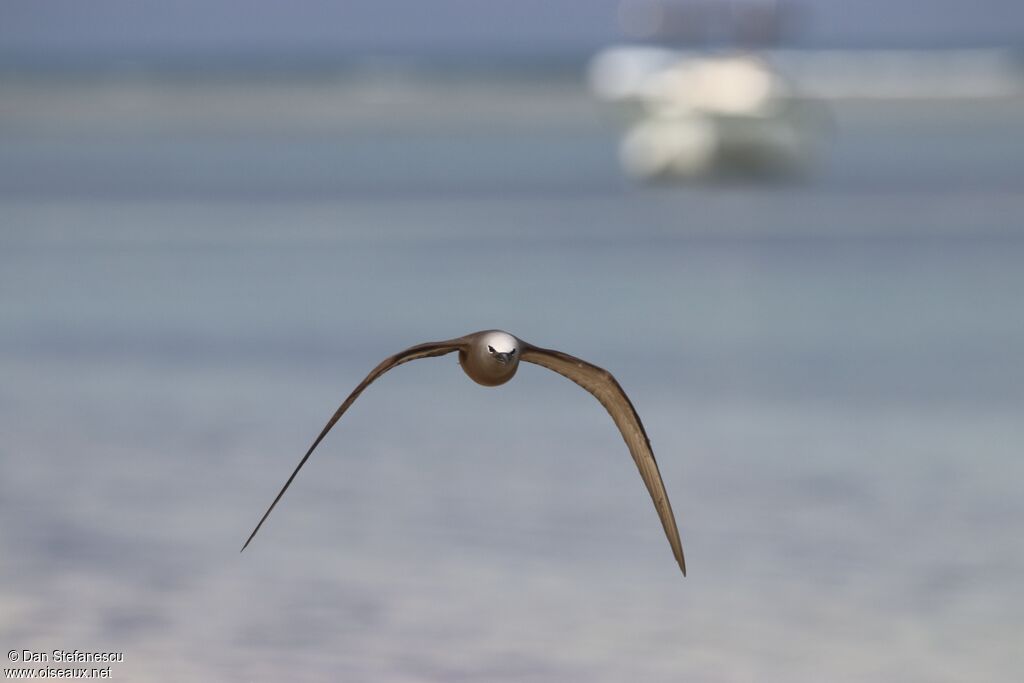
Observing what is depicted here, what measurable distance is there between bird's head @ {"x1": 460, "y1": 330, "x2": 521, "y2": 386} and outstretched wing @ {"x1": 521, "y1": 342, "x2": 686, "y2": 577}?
0.08 m

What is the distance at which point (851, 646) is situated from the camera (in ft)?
35.6

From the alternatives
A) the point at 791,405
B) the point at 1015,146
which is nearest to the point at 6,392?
the point at 791,405

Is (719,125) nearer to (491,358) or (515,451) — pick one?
(515,451)

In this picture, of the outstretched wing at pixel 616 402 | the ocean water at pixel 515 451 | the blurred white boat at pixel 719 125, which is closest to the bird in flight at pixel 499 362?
the outstretched wing at pixel 616 402

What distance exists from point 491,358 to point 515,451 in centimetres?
915

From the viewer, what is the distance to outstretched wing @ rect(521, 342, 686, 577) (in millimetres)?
7949

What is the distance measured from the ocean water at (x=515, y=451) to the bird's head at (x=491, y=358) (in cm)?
273

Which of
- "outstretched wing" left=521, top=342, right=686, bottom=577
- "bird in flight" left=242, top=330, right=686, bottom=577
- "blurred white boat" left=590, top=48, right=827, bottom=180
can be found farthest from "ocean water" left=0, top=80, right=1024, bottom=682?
"blurred white boat" left=590, top=48, right=827, bottom=180

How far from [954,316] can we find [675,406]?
28.4ft

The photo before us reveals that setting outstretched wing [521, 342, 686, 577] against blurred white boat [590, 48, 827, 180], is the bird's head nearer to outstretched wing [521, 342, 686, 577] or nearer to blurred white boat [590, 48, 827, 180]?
outstretched wing [521, 342, 686, 577]

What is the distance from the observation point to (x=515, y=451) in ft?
55.3

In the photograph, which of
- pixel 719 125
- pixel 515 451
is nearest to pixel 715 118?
pixel 719 125

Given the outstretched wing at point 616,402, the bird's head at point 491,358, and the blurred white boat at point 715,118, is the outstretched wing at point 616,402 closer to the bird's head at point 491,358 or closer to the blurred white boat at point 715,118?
the bird's head at point 491,358

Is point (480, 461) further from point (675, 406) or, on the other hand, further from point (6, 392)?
point (6, 392)
